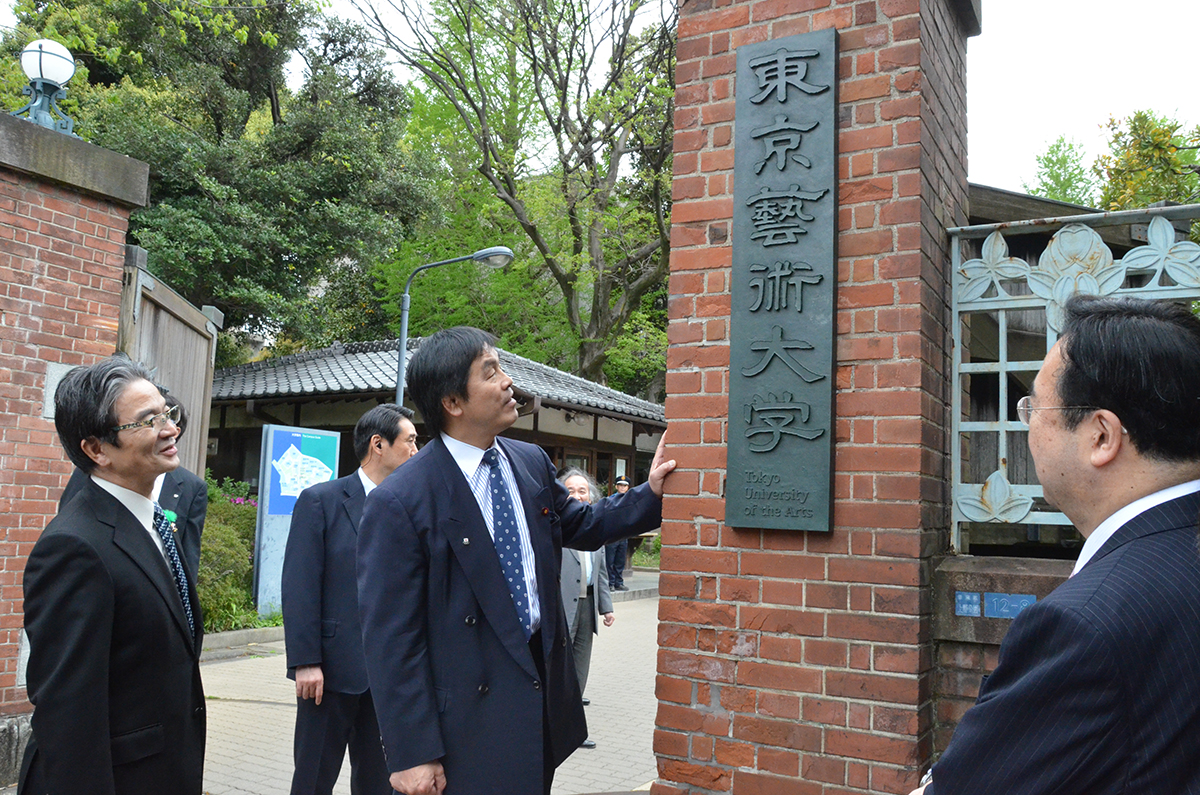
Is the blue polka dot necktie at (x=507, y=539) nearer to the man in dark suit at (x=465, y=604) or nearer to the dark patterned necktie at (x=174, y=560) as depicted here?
the man in dark suit at (x=465, y=604)

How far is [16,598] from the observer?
16.4ft

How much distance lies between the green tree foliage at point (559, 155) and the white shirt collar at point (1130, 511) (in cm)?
1623

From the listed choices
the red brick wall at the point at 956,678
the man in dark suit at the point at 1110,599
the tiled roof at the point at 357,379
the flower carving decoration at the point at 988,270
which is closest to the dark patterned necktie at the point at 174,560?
the man in dark suit at the point at 1110,599

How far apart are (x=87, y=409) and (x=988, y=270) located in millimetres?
2879

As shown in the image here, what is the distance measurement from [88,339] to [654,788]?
4.44 meters

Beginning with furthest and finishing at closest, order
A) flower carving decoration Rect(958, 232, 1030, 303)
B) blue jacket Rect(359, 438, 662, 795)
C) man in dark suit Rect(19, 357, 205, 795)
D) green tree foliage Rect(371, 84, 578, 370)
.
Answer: green tree foliage Rect(371, 84, 578, 370), flower carving decoration Rect(958, 232, 1030, 303), blue jacket Rect(359, 438, 662, 795), man in dark suit Rect(19, 357, 205, 795)

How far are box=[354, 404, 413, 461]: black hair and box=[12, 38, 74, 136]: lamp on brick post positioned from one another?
119 inches

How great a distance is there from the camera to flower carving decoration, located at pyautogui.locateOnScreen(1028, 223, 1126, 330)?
285 centimetres

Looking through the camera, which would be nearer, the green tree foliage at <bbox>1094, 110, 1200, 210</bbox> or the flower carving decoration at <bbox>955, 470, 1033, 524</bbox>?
the flower carving decoration at <bbox>955, 470, 1033, 524</bbox>

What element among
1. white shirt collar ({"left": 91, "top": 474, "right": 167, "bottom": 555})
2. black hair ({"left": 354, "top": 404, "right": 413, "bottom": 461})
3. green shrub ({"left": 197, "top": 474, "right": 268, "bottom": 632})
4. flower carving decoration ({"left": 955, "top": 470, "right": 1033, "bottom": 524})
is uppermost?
black hair ({"left": 354, "top": 404, "right": 413, "bottom": 461})

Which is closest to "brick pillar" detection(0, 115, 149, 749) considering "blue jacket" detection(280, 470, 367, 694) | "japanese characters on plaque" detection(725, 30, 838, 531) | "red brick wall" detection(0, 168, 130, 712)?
"red brick wall" detection(0, 168, 130, 712)

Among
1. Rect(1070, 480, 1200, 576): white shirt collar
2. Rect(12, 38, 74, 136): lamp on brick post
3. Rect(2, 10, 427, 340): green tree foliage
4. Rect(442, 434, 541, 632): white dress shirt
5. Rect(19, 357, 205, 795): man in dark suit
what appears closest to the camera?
Rect(1070, 480, 1200, 576): white shirt collar

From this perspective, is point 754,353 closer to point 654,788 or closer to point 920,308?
point 920,308

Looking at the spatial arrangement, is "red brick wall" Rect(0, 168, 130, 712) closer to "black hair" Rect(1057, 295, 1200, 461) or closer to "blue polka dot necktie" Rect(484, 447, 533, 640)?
"blue polka dot necktie" Rect(484, 447, 533, 640)
